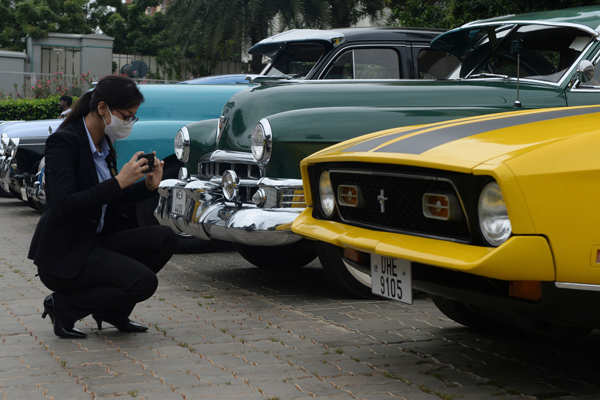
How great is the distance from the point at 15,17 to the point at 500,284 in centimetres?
3596

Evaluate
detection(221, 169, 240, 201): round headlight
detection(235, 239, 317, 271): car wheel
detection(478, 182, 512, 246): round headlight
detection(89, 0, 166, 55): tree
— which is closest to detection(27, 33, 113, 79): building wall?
detection(89, 0, 166, 55): tree

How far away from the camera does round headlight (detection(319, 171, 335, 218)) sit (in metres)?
4.32

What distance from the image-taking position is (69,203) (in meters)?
4.57

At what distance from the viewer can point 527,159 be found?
3.26 m

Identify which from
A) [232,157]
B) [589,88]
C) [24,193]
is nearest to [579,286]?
[589,88]

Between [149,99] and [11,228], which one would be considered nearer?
[149,99]

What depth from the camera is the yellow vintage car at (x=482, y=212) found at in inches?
126

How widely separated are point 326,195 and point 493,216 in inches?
47.8

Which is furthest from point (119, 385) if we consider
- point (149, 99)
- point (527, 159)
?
point (149, 99)

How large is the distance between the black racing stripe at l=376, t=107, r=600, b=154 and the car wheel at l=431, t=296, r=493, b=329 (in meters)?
1.11

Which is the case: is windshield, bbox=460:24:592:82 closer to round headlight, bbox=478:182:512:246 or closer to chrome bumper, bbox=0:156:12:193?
round headlight, bbox=478:182:512:246

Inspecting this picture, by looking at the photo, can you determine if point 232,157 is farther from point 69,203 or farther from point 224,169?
point 69,203

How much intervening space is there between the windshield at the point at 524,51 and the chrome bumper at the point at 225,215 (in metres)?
1.88

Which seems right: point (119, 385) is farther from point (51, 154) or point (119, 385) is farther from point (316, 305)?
point (316, 305)
